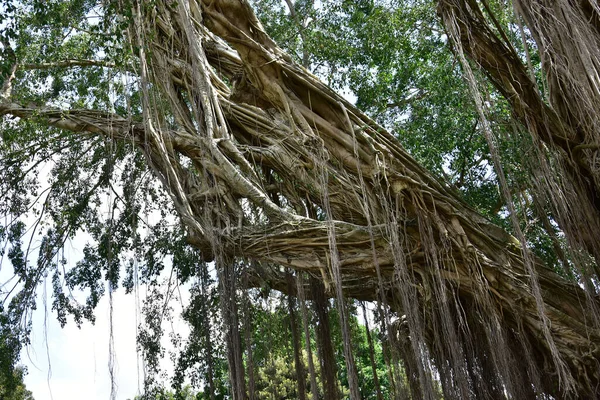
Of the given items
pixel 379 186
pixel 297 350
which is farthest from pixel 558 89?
pixel 297 350

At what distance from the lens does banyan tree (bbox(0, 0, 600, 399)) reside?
3.51 meters

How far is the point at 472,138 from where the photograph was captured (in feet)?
17.6

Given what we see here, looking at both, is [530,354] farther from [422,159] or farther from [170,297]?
[170,297]

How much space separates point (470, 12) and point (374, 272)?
1.48 meters

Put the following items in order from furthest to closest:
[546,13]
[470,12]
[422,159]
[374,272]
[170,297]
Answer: [170,297] < [422,159] < [374,272] < [470,12] < [546,13]

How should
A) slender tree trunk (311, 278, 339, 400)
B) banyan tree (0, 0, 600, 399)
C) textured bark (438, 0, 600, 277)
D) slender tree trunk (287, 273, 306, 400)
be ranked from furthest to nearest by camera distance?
1. slender tree trunk (287, 273, 306, 400)
2. slender tree trunk (311, 278, 339, 400)
3. banyan tree (0, 0, 600, 399)
4. textured bark (438, 0, 600, 277)

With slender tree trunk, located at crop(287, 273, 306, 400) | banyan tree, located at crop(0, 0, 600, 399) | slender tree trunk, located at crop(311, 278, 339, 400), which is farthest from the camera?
slender tree trunk, located at crop(287, 273, 306, 400)

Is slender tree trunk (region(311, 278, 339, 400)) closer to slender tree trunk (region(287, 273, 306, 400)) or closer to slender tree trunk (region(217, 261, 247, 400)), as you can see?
slender tree trunk (region(287, 273, 306, 400))

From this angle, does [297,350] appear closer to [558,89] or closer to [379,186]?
[379,186]

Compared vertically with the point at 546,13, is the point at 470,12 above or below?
above

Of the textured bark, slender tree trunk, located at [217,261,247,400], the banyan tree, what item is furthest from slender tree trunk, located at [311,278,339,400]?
the textured bark

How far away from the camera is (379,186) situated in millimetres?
4039

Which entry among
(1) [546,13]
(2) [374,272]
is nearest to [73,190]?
(2) [374,272]

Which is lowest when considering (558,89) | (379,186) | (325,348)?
(325,348)
